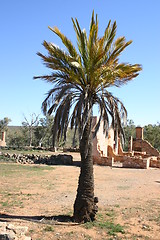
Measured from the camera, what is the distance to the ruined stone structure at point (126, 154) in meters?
25.3

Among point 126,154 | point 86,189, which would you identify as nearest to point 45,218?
point 86,189

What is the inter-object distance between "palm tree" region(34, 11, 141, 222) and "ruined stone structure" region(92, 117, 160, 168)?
35.0ft

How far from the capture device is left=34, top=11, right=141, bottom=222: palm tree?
7605 millimetres

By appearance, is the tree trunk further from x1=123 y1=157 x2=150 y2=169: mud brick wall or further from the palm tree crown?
x1=123 y1=157 x2=150 y2=169: mud brick wall

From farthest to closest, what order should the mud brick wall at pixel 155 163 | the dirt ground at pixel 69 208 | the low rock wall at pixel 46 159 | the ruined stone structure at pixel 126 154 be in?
the low rock wall at pixel 46 159 → the mud brick wall at pixel 155 163 → the ruined stone structure at pixel 126 154 → the dirt ground at pixel 69 208

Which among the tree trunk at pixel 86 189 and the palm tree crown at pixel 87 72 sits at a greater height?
the palm tree crown at pixel 87 72

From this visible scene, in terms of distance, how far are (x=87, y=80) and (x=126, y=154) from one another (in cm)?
2524

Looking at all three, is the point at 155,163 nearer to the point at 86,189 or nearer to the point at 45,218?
the point at 86,189

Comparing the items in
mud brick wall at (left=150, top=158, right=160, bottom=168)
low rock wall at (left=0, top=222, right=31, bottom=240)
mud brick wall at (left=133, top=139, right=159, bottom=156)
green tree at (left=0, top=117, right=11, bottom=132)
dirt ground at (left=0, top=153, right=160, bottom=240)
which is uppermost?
green tree at (left=0, top=117, right=11, bottom=132)

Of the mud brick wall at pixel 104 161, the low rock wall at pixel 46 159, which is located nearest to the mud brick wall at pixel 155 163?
the mud brick wall at pixel 104 161

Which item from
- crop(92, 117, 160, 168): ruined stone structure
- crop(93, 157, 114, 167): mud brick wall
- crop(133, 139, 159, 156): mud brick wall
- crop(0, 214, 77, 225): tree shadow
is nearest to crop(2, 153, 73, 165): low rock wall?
crop(93, 157, 114, 167): mud brick wall

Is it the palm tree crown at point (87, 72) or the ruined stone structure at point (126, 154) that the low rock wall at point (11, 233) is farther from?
the ruined stone structure at point (126, 154)

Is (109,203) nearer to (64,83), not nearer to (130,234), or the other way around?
(130,234)

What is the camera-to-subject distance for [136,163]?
25.1m
